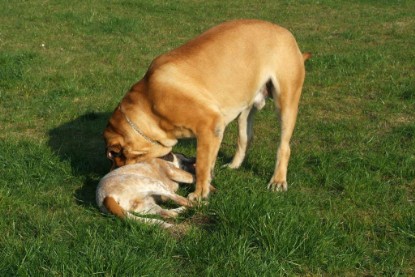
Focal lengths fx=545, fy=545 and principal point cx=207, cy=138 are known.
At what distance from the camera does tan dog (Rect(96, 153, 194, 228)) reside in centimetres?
411

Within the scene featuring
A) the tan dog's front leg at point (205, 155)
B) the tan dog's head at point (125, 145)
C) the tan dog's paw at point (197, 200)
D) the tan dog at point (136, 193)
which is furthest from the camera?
the tan dog's head at point (125, 145)

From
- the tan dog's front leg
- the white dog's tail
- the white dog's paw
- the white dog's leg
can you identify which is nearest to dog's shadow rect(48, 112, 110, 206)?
the white dog's tail

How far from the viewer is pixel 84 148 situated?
6020 mm

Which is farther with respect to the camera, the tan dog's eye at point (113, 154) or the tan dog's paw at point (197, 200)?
the tan dog's eye at point (113, 154)

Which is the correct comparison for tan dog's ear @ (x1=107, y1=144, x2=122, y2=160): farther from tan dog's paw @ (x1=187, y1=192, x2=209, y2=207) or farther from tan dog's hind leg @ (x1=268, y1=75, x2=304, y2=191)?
tan dog's hind leg @ (x1=268, y1=75, x2=304, y2=191)

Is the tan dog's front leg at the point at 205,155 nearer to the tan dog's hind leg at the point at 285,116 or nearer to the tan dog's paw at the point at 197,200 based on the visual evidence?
the tan dog's paw at the point at 197,200

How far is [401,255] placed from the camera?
3715 mm

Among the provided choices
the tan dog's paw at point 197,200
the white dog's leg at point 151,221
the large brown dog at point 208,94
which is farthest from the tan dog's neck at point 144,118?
the white dog's leg at point 151,221

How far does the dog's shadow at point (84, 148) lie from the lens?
16.3 feet

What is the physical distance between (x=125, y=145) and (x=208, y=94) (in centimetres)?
88

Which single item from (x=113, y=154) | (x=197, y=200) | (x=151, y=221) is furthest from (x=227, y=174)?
(x=151, y=221)

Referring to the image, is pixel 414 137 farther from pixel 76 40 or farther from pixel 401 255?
pixel 76 40

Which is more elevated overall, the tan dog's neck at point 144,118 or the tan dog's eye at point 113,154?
the tan dog's neck at point 144,118

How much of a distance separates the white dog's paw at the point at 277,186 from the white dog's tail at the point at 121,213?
120 centimetres
